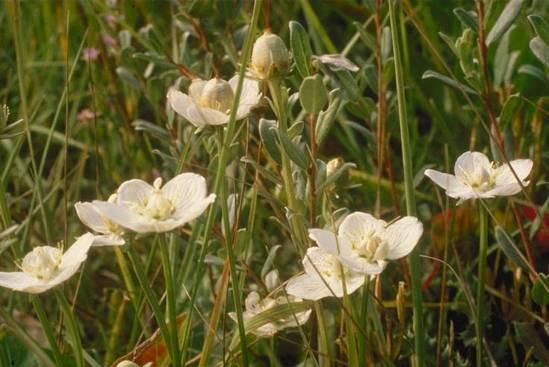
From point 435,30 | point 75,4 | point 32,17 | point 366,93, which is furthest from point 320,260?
Answer: point 32,17

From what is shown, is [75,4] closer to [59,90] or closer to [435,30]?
[59,90]

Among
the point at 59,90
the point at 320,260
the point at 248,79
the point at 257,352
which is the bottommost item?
the point at 257,352

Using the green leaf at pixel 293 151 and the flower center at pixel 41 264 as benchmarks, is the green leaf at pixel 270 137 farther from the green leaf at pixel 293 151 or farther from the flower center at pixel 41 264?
the flower center at pixel 41 264

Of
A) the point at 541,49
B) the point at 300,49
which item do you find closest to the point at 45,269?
the point at 300,49

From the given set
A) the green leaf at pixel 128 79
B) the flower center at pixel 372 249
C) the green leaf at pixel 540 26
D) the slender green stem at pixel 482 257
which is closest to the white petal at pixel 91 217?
the flower center at pixel 372 249

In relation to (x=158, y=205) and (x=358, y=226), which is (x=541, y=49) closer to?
(x=358, y=226)
